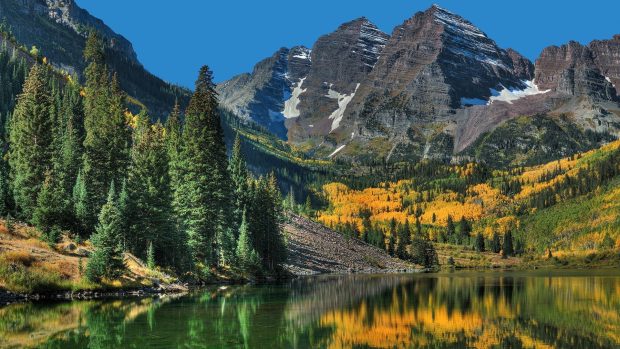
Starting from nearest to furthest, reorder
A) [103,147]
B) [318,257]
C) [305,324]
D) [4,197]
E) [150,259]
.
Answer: [305,324] → [4,197] → [150,259] → [103,147] → [318,257]

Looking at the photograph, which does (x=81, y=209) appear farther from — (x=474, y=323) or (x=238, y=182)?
(x=474, y=323)

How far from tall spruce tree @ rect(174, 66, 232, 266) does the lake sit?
82.6ft

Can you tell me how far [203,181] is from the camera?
90.9 meters

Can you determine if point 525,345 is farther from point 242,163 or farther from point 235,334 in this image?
point 242,163

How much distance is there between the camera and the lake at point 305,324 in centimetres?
3634

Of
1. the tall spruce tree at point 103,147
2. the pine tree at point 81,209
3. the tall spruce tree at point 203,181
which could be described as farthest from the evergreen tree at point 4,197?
the tall spruce tree at point 203,181

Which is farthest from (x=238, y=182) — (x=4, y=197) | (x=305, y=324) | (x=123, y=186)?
(x=305, y=324)

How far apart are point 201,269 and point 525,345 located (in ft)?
197

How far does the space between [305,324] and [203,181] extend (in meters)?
49.1

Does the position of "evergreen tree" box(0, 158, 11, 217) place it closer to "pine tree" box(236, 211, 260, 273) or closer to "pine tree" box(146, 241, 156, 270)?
"pine tree" box(146, 241, 156, 270)

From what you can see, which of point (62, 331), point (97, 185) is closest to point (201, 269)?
point (97, 185)

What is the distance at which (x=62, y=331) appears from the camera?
38.8 meters

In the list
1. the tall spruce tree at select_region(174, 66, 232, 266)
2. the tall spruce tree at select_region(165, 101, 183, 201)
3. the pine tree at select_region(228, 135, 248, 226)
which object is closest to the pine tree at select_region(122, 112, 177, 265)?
the tall spruce tree at select_region(174, 66, 232, 266)

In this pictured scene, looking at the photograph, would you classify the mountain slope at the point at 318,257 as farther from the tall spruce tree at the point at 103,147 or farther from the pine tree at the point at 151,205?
the pine tree at the point at 151,205
